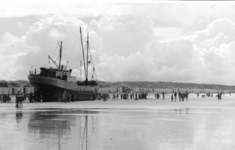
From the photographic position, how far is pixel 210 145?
41.7 ft

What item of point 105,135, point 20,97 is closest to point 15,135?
point 105,135

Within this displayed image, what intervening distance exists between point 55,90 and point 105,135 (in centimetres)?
5236

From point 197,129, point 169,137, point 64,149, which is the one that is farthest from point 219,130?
point 64,149

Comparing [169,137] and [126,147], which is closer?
[126,147]

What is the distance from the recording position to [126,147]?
1227 centimetres

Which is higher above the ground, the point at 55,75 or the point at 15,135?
the point at 55,75

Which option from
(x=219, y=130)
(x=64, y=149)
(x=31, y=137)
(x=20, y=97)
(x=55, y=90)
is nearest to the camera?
(x=64, y=149)

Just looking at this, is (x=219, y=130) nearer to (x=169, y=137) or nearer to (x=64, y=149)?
(x=169, y=137)

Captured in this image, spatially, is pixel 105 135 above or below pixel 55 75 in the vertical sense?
below

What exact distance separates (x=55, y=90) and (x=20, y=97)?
24314 millimetres

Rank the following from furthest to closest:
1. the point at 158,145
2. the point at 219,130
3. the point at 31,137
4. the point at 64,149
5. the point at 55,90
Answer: the point at 55,90 < the point at 219,130 < the point at 31,137 < the point at 158,145 < the point at 64,149

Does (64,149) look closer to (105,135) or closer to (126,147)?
(126,147)

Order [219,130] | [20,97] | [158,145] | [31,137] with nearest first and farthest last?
[158,145] → [31,137] → [219,130] → [20,97]

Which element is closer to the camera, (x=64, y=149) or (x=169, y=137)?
(x=64, y=149)
